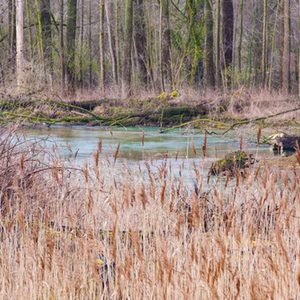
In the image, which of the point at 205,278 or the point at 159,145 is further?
the point at 159,145

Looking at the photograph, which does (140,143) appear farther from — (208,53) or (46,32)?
(46,32)

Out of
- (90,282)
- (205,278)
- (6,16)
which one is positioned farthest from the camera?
(6,16)

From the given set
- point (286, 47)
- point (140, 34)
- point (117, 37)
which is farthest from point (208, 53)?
point (117, 37)

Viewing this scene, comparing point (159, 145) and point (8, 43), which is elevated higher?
point (8, 43)

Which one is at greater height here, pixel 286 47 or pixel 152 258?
pixel 286 47

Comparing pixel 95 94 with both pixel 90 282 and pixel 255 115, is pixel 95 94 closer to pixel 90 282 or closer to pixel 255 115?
pixel 255 115

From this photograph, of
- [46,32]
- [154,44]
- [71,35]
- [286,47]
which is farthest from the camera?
[154,44]

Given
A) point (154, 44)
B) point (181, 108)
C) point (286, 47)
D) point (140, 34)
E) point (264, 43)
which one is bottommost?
point (181, 108)

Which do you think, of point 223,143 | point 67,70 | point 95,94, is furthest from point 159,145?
point 67,70

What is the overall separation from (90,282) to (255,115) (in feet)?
53.7

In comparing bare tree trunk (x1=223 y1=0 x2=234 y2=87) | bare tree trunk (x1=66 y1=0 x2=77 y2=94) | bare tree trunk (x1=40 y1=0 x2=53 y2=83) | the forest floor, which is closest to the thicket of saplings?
the forest floor

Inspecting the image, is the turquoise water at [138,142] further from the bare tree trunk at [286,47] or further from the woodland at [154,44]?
the bare tree trunk at [286,47]

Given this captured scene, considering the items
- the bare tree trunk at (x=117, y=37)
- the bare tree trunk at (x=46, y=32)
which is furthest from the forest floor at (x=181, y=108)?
the bare tree trunk at (x=117, y=37)

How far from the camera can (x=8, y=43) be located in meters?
30.3
